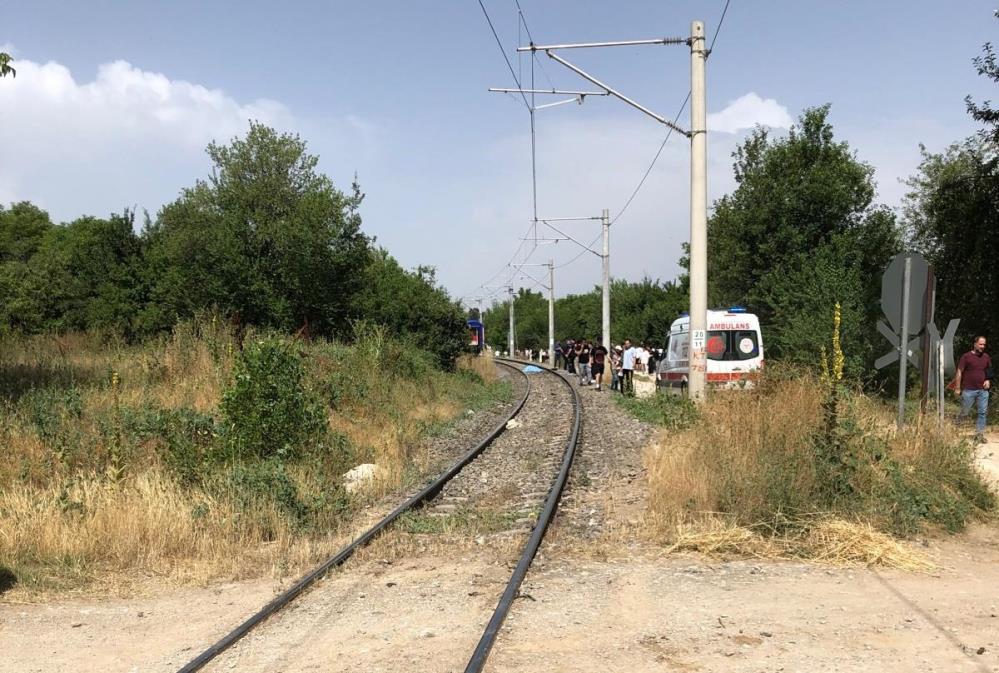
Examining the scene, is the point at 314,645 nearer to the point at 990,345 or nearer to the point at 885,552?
the point at 885,552

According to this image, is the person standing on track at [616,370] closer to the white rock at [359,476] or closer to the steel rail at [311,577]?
the steel rail at [311,577]

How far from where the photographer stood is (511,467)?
12.1 m

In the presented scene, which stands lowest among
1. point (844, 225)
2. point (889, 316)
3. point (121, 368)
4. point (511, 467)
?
point (511, 467)

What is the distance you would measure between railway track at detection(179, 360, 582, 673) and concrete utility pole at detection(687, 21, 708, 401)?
255 cm

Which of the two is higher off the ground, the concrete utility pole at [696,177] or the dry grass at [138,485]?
the concrete utility pole at [696,177]

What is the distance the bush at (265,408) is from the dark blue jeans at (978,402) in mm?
9651

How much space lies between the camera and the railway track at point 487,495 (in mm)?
5051

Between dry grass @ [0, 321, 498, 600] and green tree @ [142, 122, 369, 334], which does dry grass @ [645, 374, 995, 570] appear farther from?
green tree @ [142, 122, 369, 334]

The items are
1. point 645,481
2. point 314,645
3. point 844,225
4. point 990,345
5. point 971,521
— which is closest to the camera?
point 314,645

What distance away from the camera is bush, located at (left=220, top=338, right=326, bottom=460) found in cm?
980

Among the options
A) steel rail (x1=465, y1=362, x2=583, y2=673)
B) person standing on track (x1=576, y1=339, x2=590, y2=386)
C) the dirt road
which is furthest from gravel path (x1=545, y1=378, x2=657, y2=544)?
person standing on track (x1=576, y1=339, x2=590, y2=386)

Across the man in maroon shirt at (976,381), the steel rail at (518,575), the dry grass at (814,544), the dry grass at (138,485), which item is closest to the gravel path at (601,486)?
the steel rail at (518,575)

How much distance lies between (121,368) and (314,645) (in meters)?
10.9

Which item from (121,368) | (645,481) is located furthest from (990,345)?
(121,368)
